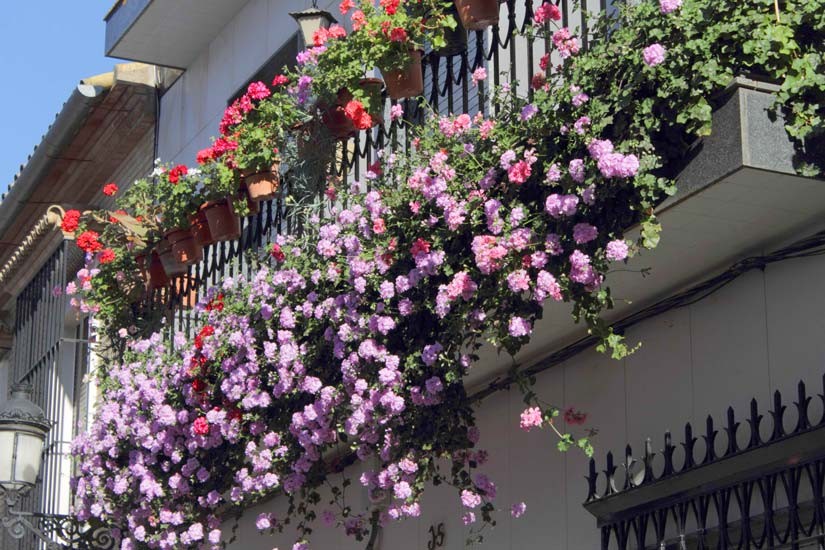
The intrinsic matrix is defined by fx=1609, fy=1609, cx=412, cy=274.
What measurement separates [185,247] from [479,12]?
3.53 m

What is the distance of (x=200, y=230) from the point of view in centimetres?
969

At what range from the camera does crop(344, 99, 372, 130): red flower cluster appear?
7.80 m

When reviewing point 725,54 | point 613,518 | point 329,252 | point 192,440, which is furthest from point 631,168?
point 192,440

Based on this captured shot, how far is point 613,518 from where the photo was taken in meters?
6.38

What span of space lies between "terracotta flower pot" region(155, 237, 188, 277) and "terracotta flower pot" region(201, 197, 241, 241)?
0.64 m

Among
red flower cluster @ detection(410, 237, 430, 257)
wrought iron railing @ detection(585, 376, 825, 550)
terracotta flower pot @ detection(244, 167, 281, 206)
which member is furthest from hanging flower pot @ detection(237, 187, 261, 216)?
wrought iron railing @ detection(585, 376, 825, 550)

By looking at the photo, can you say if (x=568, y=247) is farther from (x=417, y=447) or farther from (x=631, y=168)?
(x=417, y=447)

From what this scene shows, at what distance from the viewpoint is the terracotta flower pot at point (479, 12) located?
6.88 metres

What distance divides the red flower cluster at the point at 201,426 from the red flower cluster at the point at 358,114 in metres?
1.84

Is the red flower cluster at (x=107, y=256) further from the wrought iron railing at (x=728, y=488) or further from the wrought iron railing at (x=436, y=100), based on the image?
the wrought iron railing at (x=728, y=488)

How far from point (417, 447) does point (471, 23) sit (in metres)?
1.83

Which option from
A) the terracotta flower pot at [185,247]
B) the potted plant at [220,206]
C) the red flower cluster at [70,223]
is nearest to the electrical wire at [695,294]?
the potted plant at [220,206]

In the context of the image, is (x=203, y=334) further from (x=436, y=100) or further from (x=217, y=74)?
(x=217, y=74)

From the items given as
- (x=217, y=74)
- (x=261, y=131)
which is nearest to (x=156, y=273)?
(x=261, y=131)
